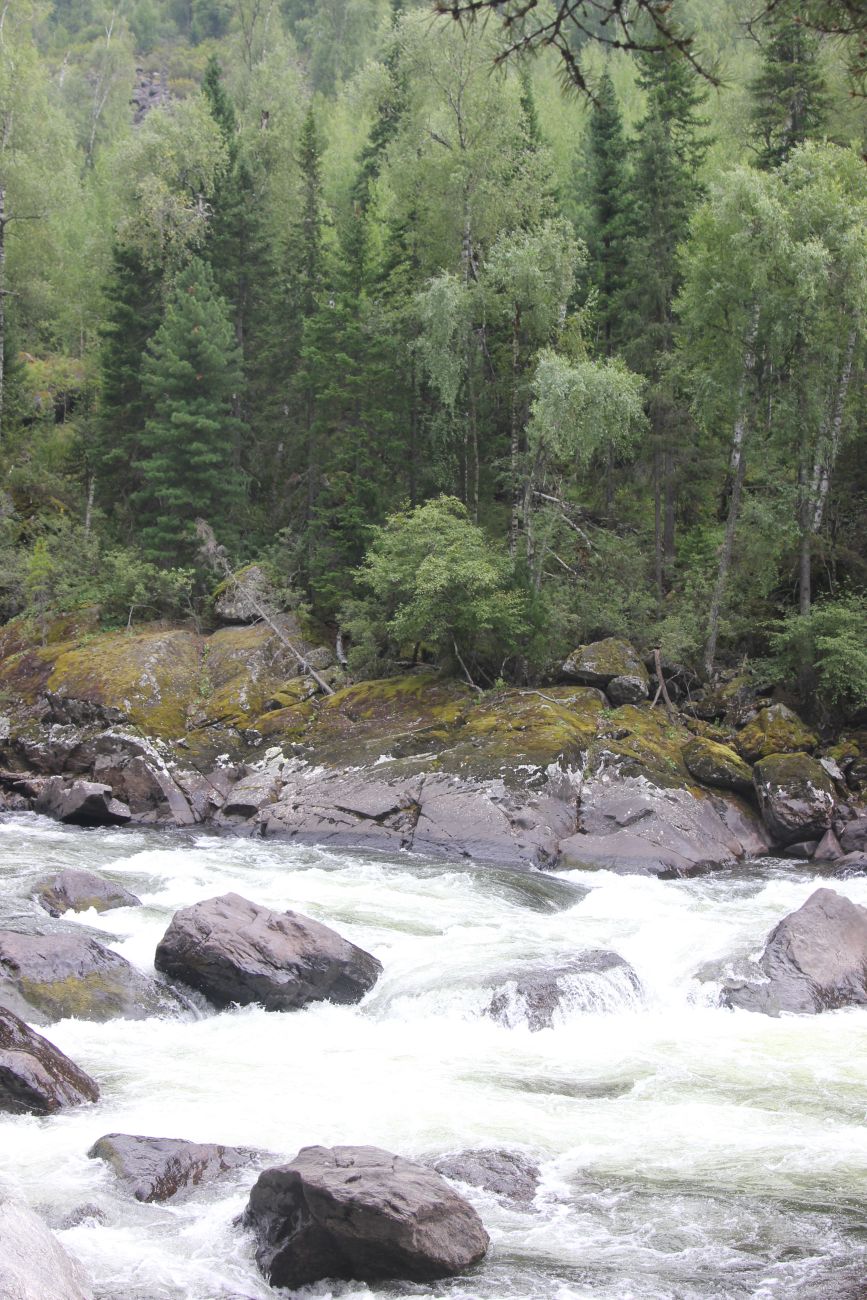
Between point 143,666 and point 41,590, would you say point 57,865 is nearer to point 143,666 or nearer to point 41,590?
point 143,666

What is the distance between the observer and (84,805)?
20.6 meters

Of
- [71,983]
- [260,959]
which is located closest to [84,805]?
[71,983]

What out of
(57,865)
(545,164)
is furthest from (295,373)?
(57,865)

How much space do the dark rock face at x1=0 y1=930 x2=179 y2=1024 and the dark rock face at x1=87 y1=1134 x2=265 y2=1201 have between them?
291 centimetres

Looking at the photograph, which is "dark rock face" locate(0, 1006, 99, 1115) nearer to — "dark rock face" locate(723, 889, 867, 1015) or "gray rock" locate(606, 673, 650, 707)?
"dark rock face" locate(723, 889, 867, 1015)

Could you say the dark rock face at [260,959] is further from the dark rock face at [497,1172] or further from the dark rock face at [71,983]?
the dark rock face at [497,1172]

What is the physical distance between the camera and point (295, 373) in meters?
33.6

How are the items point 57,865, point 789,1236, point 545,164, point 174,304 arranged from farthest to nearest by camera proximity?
point 174,304, point 545,164, point 57,865, point 789,1236

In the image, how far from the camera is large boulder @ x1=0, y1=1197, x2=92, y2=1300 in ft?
16.6

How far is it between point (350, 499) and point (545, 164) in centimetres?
996

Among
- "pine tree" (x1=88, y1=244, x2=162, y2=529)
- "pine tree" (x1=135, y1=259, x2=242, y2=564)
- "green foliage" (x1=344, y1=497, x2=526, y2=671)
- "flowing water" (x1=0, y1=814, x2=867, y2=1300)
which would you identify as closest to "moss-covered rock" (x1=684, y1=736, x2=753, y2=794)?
"green foliage" (x1=344, y1=497, x2=526, y2=671)

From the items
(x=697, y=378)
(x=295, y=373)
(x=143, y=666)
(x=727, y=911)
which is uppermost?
(x=295, y=373)

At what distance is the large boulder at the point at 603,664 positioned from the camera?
79.9ft

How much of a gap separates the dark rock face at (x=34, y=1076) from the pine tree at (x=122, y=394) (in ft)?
84.3
